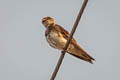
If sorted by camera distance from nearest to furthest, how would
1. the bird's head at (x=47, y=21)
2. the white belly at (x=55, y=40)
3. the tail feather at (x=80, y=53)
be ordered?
the tail feather at (x=80, y=53) < the white belly at (x=55, y=40) < the bird's head at (x=47, y=21)

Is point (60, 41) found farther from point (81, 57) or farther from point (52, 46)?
point (81, 57)

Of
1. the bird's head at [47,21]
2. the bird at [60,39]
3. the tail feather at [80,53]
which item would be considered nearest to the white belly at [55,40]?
the bird at [60,39]

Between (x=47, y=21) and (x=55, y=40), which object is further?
(x=47, y=21)

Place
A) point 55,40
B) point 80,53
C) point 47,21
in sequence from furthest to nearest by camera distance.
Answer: point 47,21, point 55,40, point 80,53

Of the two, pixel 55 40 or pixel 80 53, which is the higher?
pixel 80 53

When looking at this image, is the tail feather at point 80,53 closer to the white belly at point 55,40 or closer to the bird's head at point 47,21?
the white belly at point 55,40

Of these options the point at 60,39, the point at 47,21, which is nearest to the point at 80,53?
the point at 60,39

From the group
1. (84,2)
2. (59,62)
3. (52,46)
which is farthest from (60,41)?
(84,2)

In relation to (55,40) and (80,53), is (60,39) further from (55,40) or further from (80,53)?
(80,53)

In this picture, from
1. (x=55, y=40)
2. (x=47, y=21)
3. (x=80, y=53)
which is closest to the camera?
(x=80, y=53)
